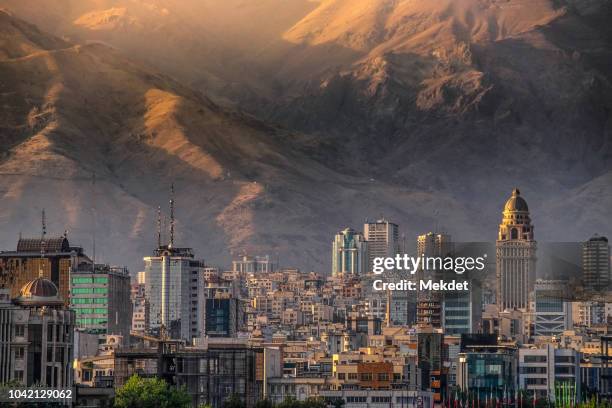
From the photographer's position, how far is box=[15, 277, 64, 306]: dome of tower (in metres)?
110

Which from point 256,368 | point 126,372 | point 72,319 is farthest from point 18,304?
point 256,368

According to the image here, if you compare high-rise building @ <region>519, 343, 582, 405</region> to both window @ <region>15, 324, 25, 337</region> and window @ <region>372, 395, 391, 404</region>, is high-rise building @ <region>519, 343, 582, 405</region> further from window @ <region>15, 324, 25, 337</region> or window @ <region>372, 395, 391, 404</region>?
window @ <region>15, 324, 25, 337</region>

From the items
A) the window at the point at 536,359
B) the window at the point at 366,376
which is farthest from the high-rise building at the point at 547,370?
the window at the point at 366,376

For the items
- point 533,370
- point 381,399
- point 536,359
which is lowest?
point 381,399

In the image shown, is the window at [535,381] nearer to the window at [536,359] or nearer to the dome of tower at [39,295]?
the window at [536,359]

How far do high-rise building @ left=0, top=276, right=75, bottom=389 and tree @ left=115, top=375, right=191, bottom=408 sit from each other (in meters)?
5.25

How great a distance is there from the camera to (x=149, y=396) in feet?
371

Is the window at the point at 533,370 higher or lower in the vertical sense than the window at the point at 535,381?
higher

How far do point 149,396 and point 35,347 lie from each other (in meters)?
8.64

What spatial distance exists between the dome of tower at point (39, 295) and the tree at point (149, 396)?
17.2 feet

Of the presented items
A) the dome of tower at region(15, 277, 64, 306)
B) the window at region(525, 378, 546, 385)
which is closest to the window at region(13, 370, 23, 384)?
the dome of tower at region(15, 277, 64, 306)

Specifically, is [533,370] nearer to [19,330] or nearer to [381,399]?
[381,399]

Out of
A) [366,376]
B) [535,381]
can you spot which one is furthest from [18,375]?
[535,381]

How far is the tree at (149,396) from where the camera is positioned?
112 metres
